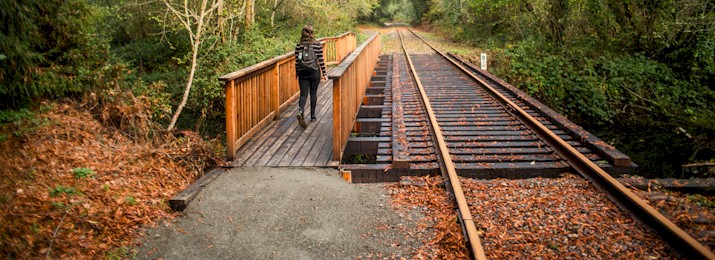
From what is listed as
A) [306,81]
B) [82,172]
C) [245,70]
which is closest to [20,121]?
[82,172]

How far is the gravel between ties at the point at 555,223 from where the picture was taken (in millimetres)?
3844

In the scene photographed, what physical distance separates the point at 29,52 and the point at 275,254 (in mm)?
3872

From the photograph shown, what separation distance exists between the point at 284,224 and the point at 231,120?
2250 millimetres

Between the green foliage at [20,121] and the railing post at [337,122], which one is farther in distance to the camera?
the railing post at [337,122]

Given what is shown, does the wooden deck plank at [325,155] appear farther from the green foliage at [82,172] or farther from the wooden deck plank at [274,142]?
the green foliage at [82,172]

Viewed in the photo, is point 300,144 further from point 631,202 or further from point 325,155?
point 631,202

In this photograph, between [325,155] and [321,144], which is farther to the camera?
[321,144]

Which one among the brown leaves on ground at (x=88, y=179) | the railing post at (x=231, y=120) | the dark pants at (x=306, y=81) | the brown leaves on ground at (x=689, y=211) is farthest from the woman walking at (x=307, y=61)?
the brown leaves on ground at (x=689, y=211)

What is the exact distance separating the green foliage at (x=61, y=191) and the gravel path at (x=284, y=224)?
875 mm

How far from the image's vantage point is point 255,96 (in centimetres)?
744

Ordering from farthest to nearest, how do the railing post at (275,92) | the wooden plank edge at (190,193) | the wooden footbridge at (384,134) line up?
the railing post at (275,92) → the wooden footbridge at (384,134) → the wooden plank edge at (190,193)

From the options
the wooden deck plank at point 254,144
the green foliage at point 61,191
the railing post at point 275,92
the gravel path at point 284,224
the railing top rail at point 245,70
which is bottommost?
the gravel path at point 284,224

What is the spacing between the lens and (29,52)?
5.48 m

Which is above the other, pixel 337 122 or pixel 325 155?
pixel 337 122
